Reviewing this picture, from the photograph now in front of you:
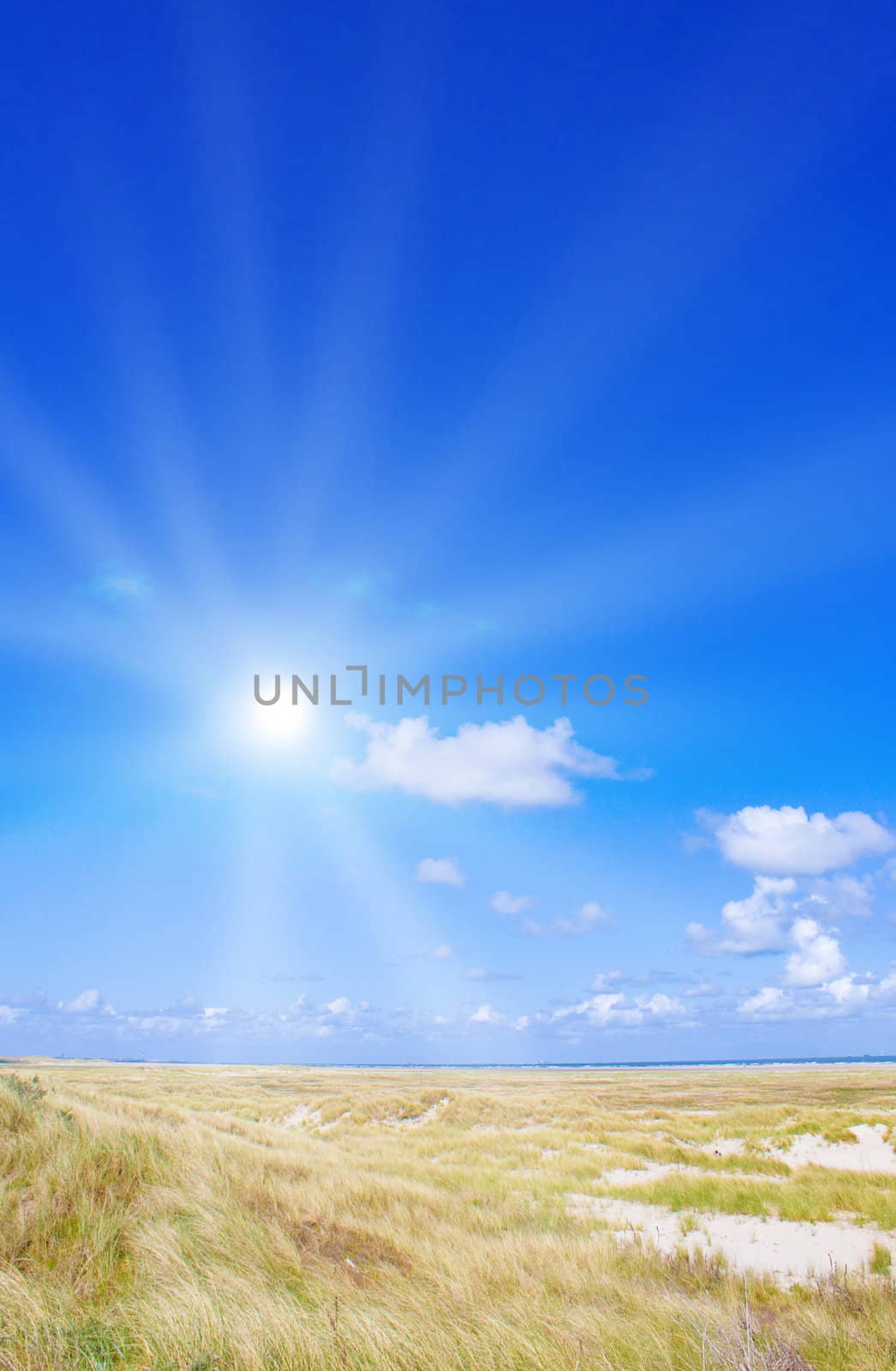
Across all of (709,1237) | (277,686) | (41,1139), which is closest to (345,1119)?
(277,686)

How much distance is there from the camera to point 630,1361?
531cm

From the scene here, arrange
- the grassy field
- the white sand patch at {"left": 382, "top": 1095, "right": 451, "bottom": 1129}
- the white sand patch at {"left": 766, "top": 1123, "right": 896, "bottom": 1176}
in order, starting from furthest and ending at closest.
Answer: the white sand patch at {"left": 382, "top": 1095, "right": 451, "bottom": 1129}
the white sand patch at {"left": 766, "top": 1123, "right": 896, "bottom": 1176}
the grassy field

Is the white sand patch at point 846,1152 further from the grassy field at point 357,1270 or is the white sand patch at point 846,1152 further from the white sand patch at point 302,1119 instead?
the white sand patch at point 302,1119

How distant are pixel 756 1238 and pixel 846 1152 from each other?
1432 centimetres

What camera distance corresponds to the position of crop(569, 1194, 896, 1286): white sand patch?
10.1 meters

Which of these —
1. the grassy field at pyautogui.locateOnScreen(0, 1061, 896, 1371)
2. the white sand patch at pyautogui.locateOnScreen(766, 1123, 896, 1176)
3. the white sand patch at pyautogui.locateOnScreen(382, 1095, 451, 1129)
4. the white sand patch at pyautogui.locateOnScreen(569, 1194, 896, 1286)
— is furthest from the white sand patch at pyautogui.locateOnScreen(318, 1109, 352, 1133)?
the white sand patch at pyautogui.locateOnScreen(569, 1194, 896, 1286)

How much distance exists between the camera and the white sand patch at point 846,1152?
20.4 meters

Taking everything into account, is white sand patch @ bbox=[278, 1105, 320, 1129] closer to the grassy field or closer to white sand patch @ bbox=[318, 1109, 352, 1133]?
white sand patch @ bbox=[318, 1109, 352, 1133]

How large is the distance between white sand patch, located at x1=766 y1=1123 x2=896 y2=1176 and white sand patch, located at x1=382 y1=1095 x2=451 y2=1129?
16.3 m

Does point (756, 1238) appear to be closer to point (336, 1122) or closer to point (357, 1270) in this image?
point (357, 1270)

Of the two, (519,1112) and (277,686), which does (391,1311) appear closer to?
(277,686)

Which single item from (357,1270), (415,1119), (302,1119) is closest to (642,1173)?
(357,1270)

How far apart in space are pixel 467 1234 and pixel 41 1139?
6.06m

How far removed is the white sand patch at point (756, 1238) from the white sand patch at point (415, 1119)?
21.3m
